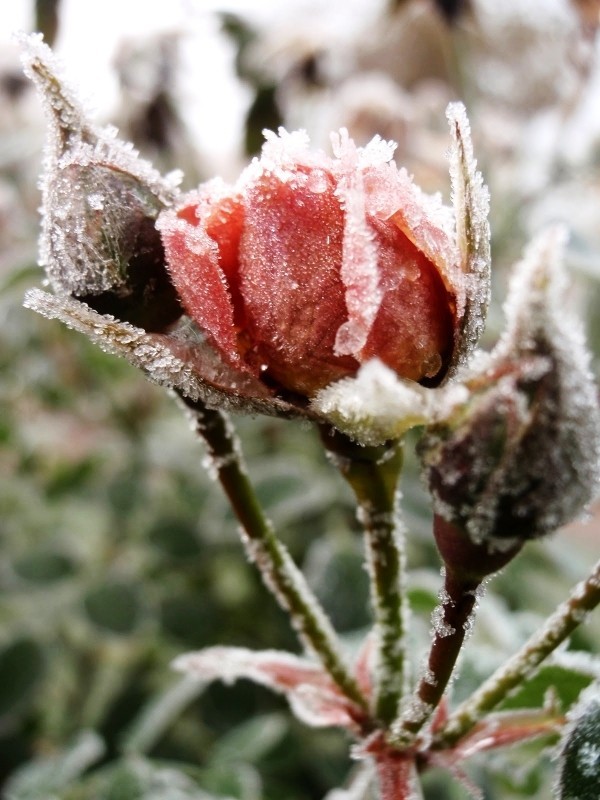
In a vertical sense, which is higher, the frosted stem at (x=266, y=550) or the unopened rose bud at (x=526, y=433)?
the frosted stem at (x=266, y=550)

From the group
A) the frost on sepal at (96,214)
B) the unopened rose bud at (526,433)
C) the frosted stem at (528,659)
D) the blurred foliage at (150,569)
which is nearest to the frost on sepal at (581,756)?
the frosted stem at (528,659)

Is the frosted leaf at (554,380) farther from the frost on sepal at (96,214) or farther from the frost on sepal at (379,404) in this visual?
the frost on sepal at (96,214)

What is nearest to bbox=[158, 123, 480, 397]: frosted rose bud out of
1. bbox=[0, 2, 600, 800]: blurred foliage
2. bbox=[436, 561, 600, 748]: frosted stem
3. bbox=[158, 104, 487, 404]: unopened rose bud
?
bbox=[158, 104, 487, 404]: unopened rose bud

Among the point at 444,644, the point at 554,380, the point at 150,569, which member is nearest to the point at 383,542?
the point at 444,644

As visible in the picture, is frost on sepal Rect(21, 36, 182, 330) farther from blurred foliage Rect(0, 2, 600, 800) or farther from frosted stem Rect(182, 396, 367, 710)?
blurred foliage Rect(0, 2, 600, 800)

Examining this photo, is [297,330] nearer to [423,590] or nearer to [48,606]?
[423,590]

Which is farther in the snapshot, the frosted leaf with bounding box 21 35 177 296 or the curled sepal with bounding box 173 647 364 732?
the curled sepal with bounding box 173 647 364 732

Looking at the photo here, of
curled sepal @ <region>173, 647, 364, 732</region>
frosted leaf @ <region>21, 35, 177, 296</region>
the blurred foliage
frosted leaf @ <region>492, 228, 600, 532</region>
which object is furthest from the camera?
the blurred foliage
